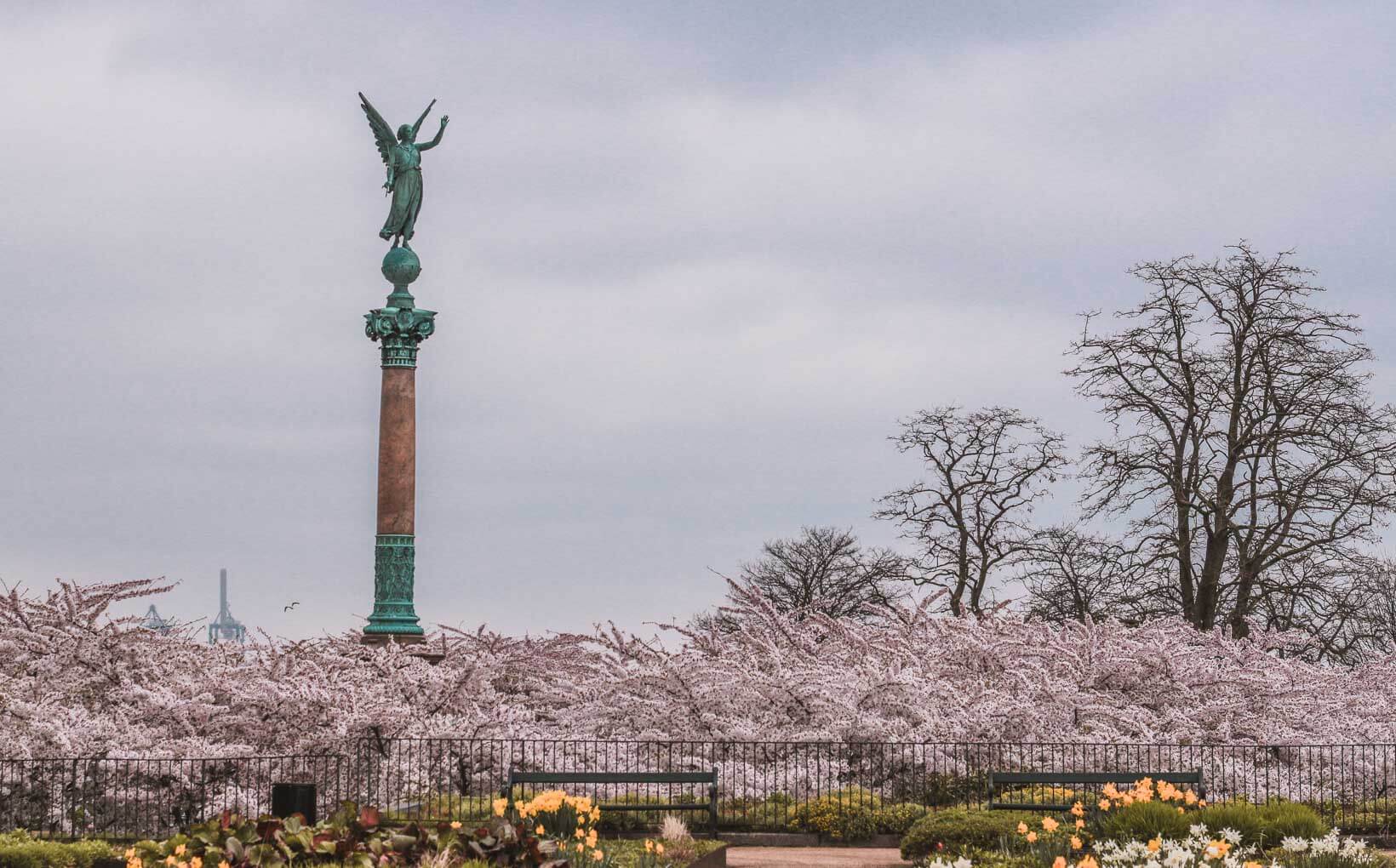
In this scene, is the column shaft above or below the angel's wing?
below

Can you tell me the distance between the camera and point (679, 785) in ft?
78.4

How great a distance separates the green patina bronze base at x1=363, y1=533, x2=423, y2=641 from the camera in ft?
98.3

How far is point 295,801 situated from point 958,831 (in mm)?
7257

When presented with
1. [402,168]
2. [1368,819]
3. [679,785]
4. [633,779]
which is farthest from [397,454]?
[1368,819]

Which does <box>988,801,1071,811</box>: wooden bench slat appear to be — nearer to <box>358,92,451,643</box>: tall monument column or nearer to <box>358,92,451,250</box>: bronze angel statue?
<box>358,92,451,643</box>: tall monument column

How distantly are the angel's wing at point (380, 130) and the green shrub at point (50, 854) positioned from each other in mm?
17849

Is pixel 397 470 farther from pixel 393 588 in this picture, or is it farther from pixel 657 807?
pixel 657 807

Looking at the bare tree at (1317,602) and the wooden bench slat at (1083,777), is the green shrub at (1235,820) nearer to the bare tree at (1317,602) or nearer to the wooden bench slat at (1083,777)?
the wooden bench slat at (1083,777)

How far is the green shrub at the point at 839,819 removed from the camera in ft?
67.1

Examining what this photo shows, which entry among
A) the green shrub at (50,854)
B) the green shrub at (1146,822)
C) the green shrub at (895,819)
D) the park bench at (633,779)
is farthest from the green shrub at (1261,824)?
the green shrub at (50,854)

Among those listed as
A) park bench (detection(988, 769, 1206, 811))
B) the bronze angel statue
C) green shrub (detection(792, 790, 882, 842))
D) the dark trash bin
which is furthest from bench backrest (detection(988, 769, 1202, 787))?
the bronze angel statue

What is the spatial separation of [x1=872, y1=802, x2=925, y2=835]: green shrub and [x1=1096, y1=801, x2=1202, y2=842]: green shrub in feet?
19.6

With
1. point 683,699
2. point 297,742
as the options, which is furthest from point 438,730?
point 683,699

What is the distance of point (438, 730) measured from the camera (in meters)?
25.9
